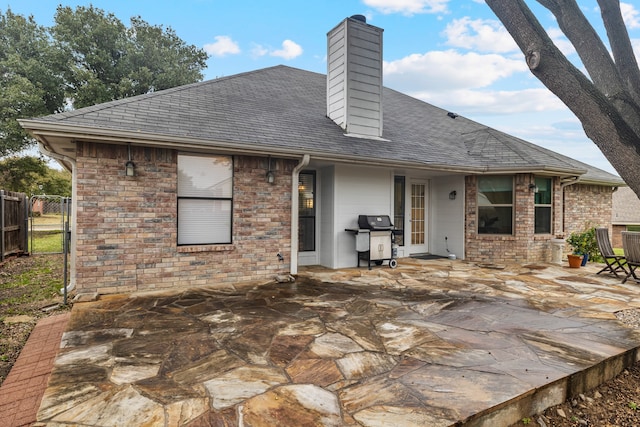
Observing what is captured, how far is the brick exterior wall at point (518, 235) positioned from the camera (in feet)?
28.6

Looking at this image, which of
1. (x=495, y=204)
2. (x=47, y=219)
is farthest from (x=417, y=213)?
(x=47, y=219)

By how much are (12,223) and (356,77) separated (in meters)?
9.61

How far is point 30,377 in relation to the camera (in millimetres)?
2943

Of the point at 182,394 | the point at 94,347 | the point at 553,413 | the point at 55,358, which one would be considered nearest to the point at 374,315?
the point at 553,413

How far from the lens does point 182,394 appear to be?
8.21ft

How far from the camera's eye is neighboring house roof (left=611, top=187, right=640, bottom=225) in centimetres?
2395

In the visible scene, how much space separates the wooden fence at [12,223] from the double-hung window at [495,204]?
1185 centimetres

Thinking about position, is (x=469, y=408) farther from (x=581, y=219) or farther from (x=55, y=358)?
(x=581, y=219)

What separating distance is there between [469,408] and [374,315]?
2137 mm

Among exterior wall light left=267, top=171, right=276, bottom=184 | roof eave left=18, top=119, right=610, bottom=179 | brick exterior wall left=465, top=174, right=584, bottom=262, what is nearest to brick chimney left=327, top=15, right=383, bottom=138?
roof eave left=18, top=119, right=610, bottom=179

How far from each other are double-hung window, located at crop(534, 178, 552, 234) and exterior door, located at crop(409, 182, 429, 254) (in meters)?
2.81

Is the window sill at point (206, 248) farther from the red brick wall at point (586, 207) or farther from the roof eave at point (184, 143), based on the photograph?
the red brick wall at point (586, 207)

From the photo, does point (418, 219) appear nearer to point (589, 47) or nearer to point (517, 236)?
point (517, 236)

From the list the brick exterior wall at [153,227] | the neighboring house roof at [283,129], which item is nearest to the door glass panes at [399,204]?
the neighboring house roof at [283,129]
